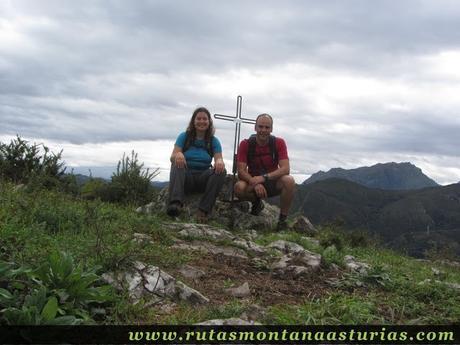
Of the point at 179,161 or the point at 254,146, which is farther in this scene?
the point at 254,146

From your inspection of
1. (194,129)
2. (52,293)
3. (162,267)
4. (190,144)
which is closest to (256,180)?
(190,144)

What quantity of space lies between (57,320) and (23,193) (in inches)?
160

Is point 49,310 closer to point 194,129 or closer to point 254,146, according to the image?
point 194,129

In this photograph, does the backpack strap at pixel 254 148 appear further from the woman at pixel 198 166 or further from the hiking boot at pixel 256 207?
the hiking boot at pixel 256 207

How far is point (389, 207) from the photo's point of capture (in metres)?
164

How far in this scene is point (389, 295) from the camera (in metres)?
4.99

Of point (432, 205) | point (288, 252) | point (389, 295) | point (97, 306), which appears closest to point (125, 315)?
point (97, 306)

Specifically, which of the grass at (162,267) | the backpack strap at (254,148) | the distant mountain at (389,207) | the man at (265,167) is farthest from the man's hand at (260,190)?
the distant mountain at (389,207)

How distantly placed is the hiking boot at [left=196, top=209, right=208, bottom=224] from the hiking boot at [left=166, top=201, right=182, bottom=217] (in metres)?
0.36

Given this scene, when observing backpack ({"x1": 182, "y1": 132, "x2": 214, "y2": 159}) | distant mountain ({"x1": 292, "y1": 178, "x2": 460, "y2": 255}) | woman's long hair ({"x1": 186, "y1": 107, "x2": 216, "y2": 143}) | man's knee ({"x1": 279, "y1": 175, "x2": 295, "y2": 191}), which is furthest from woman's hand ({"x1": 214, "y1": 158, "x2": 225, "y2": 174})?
distant mountain ({"x1": 292, "y1": 178, "x2": 460, "y2": 255})

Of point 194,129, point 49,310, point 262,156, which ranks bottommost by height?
point 49,310

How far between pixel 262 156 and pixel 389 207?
537 ft

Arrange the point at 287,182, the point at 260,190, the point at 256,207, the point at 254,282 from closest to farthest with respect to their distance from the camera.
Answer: the point at 254,282, the point at 260,190, the point at 287,182, the point at 256,207

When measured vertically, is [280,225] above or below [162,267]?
above
